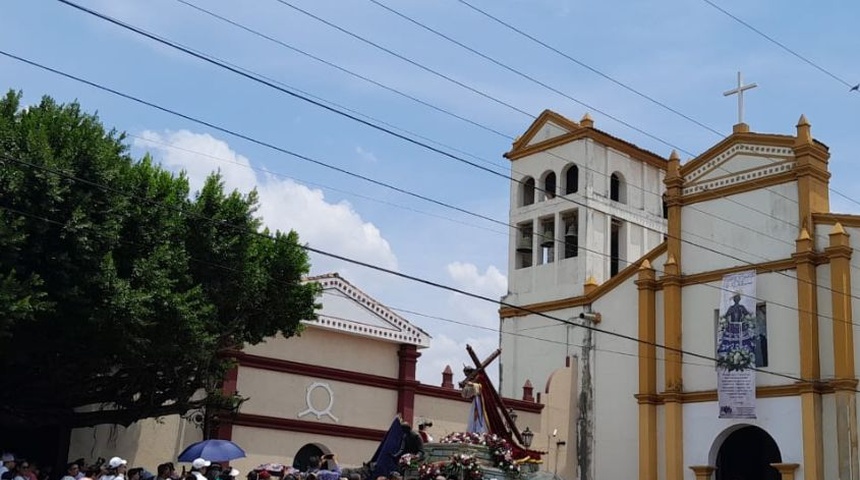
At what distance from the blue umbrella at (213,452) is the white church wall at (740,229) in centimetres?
1635

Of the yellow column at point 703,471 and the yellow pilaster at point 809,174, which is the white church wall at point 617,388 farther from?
the yellow pilaster at point 809,174

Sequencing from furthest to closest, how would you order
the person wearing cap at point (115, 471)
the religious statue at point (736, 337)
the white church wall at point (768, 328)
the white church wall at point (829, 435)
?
1. the religious statue at point (736, 337)
2. the white church wall at point (768, 328)
3. the white church wall at point (829, 435)
4. the person wearing cap at point (115, 471)

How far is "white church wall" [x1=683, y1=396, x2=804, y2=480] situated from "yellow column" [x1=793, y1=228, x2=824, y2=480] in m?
0.34

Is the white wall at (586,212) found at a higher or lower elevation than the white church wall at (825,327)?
higher

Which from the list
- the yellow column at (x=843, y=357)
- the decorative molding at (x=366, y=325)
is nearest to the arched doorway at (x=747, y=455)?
the yellow column at (x=843, y=357)

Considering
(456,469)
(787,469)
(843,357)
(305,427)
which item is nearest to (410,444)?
(456,469)

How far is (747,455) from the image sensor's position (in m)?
29.4

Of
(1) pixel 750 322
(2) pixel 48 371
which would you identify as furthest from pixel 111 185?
(1) pixel 750 322

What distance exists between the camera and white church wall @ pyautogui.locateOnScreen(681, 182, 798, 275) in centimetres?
2897

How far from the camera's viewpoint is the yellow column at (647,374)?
98.1ft

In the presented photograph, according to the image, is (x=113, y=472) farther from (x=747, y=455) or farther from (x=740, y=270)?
(x=747, y=455)

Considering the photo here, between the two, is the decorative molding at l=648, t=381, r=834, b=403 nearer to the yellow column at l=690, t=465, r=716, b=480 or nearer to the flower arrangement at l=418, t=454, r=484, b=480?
the yellow column at l=690, t=465, r=716, b=480

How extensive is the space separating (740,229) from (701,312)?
8.27ft

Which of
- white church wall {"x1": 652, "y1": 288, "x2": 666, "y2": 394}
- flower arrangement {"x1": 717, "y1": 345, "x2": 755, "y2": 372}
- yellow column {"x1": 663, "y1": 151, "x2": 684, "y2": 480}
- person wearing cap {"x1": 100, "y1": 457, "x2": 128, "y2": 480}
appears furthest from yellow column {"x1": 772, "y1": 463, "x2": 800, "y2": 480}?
person wearing cap {"x1": 100, "y1": 457, "x2": 128, "y2": 480}
